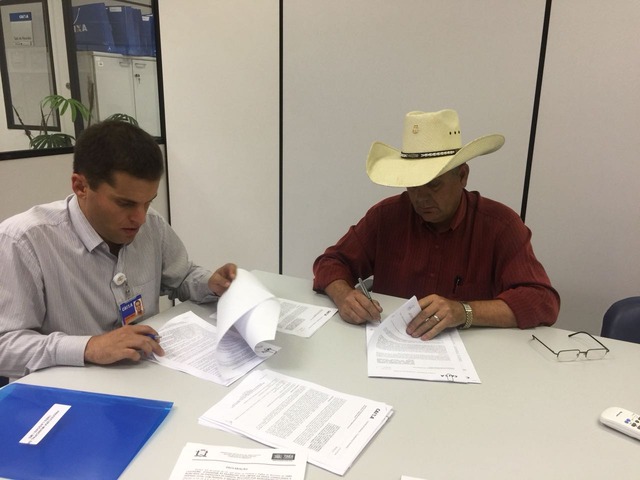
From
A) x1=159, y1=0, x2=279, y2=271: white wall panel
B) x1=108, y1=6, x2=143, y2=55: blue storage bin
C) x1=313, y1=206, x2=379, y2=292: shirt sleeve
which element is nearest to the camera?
x1=313, y1=206, x2=379, y2=292: shirt sleeve

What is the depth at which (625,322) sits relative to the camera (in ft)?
4.95

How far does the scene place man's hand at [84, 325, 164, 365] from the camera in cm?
112

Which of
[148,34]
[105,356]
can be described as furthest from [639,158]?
[148,34]

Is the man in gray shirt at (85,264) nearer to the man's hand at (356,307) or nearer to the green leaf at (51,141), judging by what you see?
the man's hand at (356,307)

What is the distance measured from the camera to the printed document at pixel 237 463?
82 cm

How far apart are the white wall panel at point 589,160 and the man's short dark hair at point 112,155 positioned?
1.82 metres

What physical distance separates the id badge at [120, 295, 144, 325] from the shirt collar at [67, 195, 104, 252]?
19cm

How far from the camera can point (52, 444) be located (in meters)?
0.87

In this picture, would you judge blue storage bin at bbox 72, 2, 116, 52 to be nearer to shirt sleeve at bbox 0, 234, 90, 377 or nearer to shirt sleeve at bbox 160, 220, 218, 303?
shirt sleeve at bbox 160, 220, 218, 303

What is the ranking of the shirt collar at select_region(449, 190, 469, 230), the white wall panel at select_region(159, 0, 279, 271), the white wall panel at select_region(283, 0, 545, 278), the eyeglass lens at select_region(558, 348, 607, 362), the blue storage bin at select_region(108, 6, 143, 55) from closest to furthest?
the eyeglass lens at select_region(558, 348, 607, 362), the shirt collar at select_region(449, 190, 469, 230), the white wall panel at select_region(283, 0, 545, 278), the white wall panel at select_region(159, 0, 279, 271), the blue storage bin at select_region(108, 6, 143, 55)

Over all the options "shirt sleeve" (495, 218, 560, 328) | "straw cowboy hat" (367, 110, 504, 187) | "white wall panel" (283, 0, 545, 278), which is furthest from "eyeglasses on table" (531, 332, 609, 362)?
"white wall panel" (283, 0, 545, 278)

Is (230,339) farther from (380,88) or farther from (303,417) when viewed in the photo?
(380,88)

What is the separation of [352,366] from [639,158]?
1.75 m

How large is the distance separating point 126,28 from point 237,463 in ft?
9.99
